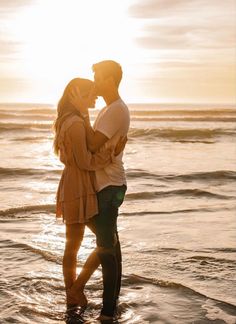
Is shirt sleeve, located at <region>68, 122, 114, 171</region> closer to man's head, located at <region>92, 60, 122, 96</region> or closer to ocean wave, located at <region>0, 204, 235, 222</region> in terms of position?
man's head, located at <region>92, 60, 122, 96</region>

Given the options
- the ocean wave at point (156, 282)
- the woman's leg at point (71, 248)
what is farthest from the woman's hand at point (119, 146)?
the ocean wave at point (156, 282)

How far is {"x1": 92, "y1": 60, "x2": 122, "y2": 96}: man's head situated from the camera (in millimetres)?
5070

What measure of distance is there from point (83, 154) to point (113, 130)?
329 millimetres

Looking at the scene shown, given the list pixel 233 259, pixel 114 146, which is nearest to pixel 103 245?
pixel 114 146

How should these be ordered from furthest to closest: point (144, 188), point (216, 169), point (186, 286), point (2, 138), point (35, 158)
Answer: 1. point (2, 138)
2. point (35, 158)
3. point (216, 169)
4. point (144, 188)
5. point (186, 286)

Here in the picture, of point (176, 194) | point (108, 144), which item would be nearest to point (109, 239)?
point (108, 144)

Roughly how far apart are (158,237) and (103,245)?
131 inches

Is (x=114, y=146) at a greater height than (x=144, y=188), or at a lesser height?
greater

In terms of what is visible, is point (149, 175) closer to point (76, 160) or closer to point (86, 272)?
point (86, 272)

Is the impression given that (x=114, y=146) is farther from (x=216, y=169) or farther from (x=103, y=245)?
(x=216, y=169)

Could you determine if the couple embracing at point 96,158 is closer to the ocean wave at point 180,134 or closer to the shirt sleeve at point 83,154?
the shirt sleeve at point 83,154

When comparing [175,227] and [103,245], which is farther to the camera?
[175,227]

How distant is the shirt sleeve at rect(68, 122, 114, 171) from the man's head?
386mm

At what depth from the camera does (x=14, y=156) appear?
1989cm
